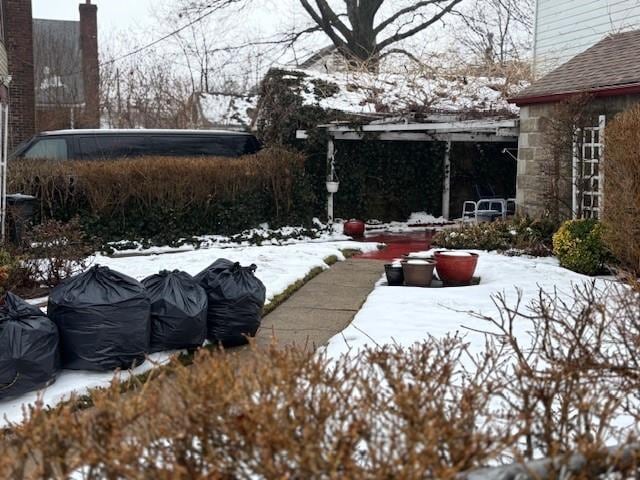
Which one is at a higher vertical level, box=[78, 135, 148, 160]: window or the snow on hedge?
the snow on hedge

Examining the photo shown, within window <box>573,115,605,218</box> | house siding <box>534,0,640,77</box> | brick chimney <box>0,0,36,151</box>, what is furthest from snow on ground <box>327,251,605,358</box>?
brick chimney <box>0,0,36,151</box>

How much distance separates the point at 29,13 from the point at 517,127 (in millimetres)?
11751

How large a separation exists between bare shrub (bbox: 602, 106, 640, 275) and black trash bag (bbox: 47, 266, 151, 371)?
212 inches

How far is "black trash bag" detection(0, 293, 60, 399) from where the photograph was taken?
4.62 m

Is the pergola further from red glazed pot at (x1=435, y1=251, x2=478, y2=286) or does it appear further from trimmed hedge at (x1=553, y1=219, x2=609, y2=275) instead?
red glazed pot at (x1=435, y1=251, x2=478, y2=286)

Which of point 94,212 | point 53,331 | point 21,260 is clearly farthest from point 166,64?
point 53,331

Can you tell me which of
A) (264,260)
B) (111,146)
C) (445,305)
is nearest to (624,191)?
(445,305)

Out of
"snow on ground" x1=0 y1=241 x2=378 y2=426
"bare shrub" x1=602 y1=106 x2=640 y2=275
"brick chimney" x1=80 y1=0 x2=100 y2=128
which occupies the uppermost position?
"brick chimney" x1=80 y1=0 x2=100 y2=128

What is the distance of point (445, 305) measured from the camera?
7160mm

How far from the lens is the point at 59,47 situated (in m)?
30.4

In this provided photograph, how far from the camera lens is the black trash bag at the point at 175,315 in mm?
5523

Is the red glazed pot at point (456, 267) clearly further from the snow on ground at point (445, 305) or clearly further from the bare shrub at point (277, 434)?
the bare shrub at point (277, 434)

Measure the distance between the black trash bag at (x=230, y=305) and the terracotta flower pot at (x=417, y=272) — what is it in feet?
9.00

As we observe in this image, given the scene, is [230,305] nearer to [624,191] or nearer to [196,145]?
[624,191]
